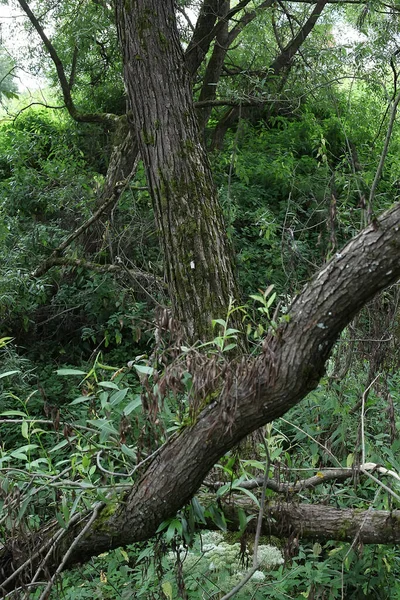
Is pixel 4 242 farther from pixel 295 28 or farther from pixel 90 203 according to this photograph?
pixel 295 28

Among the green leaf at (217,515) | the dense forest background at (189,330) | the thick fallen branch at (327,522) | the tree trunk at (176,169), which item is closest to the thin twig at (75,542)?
the dense forest background at (189,330)

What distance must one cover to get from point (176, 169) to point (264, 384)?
7.21ft

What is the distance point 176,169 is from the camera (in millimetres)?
4074

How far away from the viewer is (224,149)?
9742 millimetres

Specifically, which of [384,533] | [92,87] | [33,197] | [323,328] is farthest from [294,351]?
[92,87]

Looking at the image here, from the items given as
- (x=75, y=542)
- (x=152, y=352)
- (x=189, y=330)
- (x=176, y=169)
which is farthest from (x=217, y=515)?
(x=176, y=169)

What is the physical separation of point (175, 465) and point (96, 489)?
347 millimetres

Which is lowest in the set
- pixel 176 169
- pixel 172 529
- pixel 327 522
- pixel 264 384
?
pixel 327 522

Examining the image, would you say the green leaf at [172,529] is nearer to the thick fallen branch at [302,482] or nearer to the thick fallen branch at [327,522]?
the thick fallen branch at [302,482]

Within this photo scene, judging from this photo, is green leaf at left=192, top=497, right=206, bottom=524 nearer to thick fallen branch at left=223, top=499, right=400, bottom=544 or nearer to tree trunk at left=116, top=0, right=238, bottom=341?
thick fallen branch at left=223, top=499, right=400, bottom=544

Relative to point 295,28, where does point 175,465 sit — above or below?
below

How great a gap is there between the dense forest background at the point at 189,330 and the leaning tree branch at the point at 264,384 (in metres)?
0.02

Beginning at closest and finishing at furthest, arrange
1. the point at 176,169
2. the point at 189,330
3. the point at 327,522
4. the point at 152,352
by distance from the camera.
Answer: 1. the point at 152,352
2. the point at 327,522
3. the point at 189,330
4. the point at 176,169

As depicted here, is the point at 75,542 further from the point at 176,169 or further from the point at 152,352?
the point at 176,169
